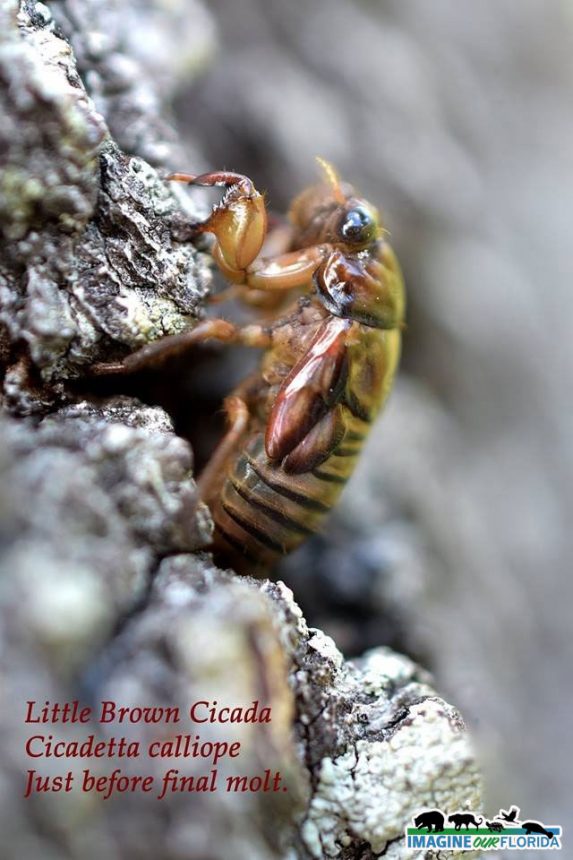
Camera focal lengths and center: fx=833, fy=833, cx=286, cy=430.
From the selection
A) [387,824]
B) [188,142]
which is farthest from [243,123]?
[387,824]

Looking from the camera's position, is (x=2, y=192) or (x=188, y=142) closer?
(x=2, y=192)

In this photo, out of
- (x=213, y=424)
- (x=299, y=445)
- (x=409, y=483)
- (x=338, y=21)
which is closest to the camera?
(x=299, y=445)

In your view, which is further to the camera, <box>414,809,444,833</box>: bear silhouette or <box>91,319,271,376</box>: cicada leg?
<box>91,319,271,376</box>: cicada leg

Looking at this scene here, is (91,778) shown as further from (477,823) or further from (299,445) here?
(299,445)

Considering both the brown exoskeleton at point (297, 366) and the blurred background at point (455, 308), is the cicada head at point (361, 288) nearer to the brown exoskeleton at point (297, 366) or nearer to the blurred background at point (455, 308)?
the brown exoskeleton at point (297, 366)

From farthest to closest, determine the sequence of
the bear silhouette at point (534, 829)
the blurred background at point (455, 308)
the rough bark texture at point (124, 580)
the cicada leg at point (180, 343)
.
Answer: the blurred background at point (455, 308) < the bear silhouette at point (534, 829) < the cicada leg at point (180, 343) < the rough bark texture at point (124, 580)

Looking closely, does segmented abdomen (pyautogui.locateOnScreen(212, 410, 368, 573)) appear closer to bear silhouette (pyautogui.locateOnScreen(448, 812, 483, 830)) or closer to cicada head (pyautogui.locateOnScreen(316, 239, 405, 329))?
cicada head (pyautogui.locateOnScreen(316, 239, 405, 329))

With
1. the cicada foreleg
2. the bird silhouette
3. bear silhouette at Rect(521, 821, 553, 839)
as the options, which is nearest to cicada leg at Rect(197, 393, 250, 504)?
the cicada foreleg

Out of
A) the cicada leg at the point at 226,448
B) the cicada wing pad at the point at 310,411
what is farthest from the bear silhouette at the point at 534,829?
the cicada leg at the point at 226,448
